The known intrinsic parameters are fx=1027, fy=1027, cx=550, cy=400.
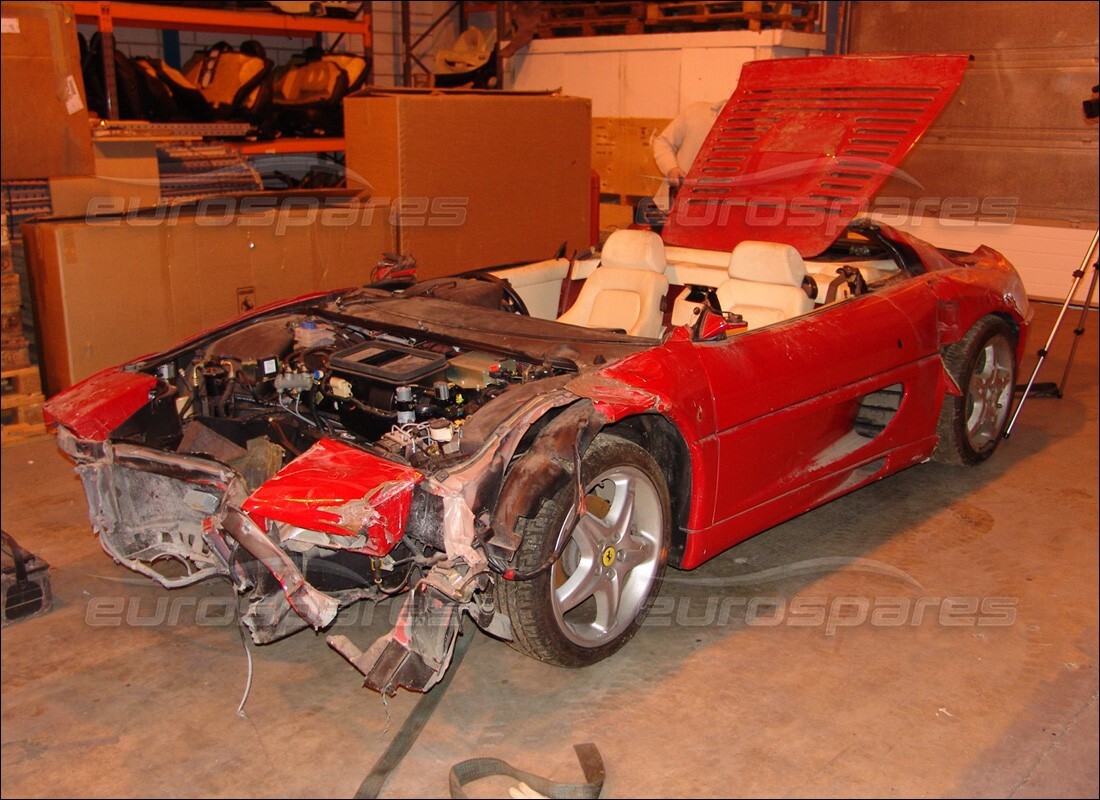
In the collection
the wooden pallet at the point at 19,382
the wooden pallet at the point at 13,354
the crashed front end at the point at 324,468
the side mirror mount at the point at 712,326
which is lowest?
the wooden pallet at the point at 19,382

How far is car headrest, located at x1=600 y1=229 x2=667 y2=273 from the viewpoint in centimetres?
473

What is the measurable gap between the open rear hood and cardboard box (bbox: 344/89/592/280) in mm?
2665

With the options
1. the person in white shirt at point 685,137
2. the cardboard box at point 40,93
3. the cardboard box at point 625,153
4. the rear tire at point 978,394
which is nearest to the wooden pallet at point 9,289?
the cardboard box at point 40,93

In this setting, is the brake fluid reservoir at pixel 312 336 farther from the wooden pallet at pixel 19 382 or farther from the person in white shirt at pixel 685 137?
the person in white shirt at pixel 685 137

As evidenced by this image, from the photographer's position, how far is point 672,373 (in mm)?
3408

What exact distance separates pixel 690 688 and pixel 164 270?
4.40 metres

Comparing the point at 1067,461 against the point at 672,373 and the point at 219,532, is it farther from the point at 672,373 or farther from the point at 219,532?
the point at 219,532

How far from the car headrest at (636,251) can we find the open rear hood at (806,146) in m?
0.51

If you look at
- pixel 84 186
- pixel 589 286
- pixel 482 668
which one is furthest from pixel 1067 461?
pixel 84 186

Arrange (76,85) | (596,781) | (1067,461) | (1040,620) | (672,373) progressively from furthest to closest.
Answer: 1. (76,85)
2. (1067,461)
3. (1040,620)
4. (672,373)
5. (596,781)

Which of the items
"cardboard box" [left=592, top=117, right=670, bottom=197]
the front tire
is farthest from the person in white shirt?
the front tire

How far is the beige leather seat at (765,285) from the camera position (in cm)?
438

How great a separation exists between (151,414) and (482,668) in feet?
5.11

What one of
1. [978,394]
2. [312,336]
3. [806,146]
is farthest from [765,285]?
[312,336]
